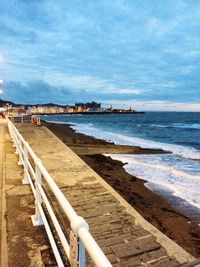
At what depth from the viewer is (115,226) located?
17.0 ft

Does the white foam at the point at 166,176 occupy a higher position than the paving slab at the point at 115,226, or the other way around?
the paving slab at the point at 115,226

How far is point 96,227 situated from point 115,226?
316mm

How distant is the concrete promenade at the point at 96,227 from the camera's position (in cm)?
404

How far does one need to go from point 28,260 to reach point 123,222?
81.9 inches

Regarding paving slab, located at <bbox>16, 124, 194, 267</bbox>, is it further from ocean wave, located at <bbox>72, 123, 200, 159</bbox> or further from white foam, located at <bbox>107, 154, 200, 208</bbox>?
ocean wave, located at <bbox>72, 123, 200, 159</bbox>

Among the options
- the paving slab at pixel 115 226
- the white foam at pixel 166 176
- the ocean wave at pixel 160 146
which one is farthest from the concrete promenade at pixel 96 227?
the ocean wave at pixel 160 146

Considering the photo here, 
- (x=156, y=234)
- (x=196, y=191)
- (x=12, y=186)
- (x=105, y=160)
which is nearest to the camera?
(x=156, y=234)

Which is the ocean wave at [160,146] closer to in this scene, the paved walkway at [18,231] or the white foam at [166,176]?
the white foam at [166,176]

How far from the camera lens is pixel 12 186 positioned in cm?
Result: 672

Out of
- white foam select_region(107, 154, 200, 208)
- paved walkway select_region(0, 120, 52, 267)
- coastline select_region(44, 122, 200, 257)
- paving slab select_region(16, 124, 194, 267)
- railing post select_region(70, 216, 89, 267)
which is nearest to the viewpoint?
railing post select_region(70, 216, 89, 267)

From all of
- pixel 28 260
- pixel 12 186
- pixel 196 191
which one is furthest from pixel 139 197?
pixel 28 260

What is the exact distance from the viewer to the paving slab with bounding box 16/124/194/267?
4.19m

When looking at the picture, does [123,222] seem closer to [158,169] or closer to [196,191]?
[196,191]

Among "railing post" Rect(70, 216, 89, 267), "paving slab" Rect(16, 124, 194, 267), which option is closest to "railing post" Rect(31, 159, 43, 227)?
"paving slab" Rect(16, 124, 194, 267)
